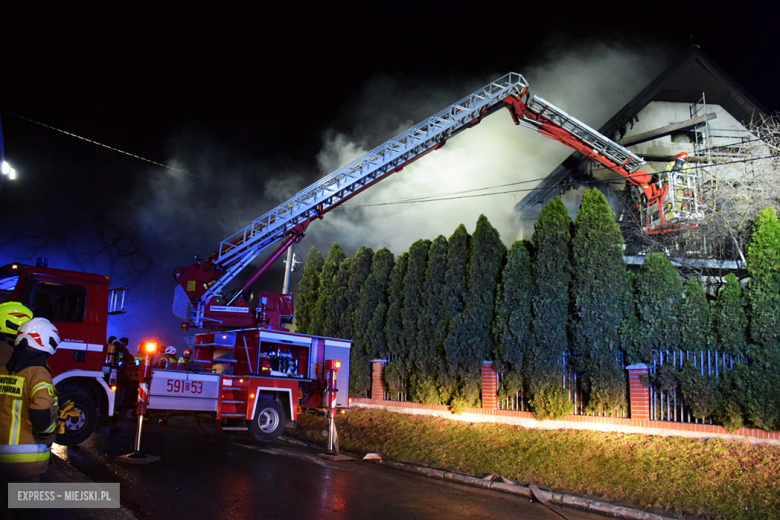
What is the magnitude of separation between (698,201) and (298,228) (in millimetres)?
10978

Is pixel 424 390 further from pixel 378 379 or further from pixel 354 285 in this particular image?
pixel 354 285

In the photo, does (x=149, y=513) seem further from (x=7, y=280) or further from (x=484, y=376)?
(x=484, y=376)

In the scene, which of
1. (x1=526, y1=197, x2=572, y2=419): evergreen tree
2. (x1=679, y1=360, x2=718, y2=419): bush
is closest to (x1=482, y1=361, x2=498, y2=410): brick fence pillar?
(x1=526, y1=197, x2=572, y2=419): evergreen tree

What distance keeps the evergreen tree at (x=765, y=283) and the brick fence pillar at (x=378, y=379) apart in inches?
334

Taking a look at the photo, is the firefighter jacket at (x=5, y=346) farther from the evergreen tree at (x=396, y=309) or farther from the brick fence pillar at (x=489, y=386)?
the evergreen tree at (x=396, y=309)

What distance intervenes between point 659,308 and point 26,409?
9.17 m

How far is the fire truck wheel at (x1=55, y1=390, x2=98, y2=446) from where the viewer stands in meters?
7.90

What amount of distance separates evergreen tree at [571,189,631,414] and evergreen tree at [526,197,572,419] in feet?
0.81

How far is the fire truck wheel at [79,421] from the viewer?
790 centimetres

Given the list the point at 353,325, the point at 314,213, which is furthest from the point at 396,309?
the point at 314,213

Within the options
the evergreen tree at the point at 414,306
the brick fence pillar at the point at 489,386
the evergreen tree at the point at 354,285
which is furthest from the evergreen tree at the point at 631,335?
the evergreen tree at the point at 354,285

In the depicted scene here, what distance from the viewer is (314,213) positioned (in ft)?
46.8

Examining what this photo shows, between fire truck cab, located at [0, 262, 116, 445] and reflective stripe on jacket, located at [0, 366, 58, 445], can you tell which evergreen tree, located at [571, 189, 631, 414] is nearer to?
fire truck cab, located at [0, 262, 116, 445]

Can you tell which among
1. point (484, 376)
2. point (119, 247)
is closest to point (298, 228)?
point (484, 376)
